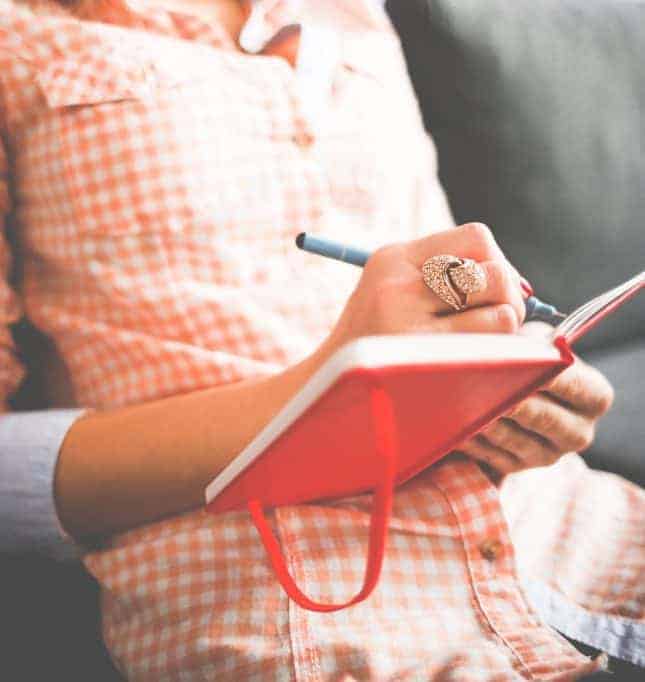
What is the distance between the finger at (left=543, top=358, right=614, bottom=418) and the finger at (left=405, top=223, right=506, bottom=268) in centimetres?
14

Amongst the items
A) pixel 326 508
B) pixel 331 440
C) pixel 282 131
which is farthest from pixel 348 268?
pixel 331 440

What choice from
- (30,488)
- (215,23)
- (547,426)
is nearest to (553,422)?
(547,426)

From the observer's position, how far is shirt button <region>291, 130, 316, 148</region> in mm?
760

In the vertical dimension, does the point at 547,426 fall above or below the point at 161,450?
above

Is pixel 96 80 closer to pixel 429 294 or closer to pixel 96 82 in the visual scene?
pixel 96 82

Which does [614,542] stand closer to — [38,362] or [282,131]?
[282,131]

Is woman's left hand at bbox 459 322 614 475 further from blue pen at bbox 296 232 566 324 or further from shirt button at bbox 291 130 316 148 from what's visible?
shirt button at bbox 291 130 316 148

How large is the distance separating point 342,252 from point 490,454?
9.7 inches

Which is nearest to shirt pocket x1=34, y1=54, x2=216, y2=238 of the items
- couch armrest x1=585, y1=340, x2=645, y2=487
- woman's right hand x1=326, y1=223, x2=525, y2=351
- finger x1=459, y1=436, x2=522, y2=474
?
woman's right hand x1=326, y1=223, x2=525, y2=351

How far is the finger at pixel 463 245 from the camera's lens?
522 mm

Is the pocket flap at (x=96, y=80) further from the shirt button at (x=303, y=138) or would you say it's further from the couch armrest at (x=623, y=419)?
the couch armrest at (x=623, y=419)

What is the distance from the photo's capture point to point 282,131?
2.47 ft

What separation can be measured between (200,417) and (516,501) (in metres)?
0.38

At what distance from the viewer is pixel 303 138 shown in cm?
76
